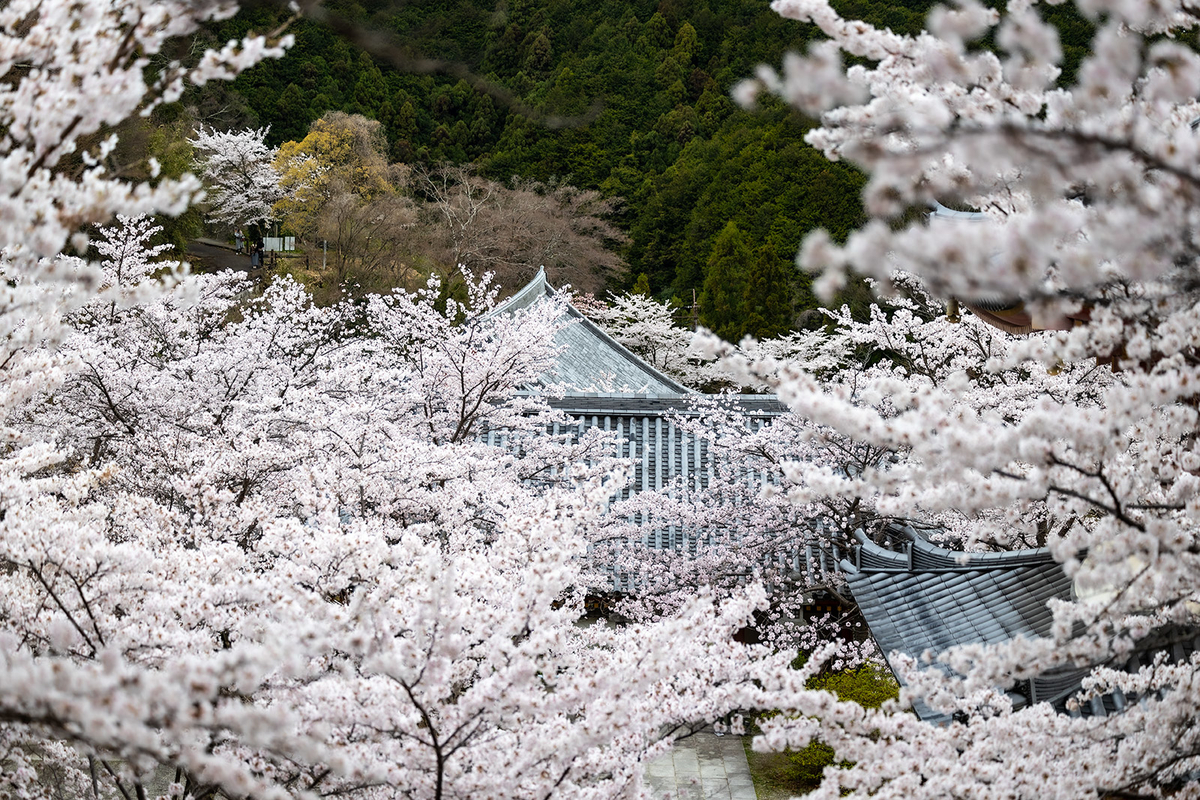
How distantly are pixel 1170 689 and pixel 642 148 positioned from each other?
129 ft

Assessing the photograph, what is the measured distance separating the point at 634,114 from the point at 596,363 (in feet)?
91.4

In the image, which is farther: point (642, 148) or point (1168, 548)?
point (642, 148)

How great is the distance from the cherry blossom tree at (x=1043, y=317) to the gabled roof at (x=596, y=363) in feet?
38.9

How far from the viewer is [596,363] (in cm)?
1677

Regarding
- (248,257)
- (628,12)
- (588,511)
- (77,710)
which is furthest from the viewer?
(628,12)

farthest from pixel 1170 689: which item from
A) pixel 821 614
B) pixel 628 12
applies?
pixel 628 12

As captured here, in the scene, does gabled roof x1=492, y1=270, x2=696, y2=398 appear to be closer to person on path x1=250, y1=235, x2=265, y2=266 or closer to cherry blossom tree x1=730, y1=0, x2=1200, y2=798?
cherry blossom tree x1=730, y1=0, x2=1200, y2=798

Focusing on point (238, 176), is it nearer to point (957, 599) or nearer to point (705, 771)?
point (705, 771)

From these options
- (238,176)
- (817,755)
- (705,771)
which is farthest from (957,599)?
(238,176)

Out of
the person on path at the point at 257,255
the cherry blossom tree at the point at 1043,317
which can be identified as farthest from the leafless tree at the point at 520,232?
the cherry blossom tree at the point at 1043,317

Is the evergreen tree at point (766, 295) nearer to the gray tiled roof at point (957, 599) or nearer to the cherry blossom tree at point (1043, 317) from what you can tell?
the gray tiled roof at point (957, 599)

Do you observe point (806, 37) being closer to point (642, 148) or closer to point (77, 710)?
point (642, 148)

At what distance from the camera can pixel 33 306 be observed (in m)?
2.92

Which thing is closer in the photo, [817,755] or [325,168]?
[817,755]
